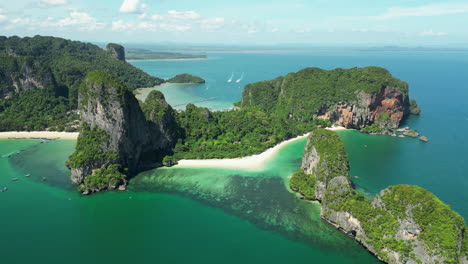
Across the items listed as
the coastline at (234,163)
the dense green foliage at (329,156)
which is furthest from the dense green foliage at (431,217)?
the coastline at (234,163)

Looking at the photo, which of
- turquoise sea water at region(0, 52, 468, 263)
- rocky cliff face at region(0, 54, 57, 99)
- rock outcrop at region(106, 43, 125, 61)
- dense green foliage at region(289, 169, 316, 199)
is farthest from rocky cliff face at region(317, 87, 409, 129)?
rock outcrop at region(106, 43, 125, 61)

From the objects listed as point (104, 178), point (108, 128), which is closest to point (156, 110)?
point (108, 128)

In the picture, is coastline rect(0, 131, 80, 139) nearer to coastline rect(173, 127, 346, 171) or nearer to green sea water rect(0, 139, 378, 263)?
green sea water rect(0, 139, 378, 263)

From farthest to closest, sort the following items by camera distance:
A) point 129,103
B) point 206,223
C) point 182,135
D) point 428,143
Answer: point 428,143 < point 182,135 < point 129,103 < point 206,223

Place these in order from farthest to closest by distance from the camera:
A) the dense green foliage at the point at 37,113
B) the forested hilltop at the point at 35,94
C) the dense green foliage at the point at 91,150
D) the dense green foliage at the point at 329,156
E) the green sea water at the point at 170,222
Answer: the forested hilltop at the point at 35,94 < the dense green foliage at the point at 37,113 < the dense green foliage at the point at 91,150 < the dense green foliage at the point at 329,156 < the green sea water at the point at 170,222

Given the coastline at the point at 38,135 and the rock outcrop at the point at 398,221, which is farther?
the coastline at the point at 38,135

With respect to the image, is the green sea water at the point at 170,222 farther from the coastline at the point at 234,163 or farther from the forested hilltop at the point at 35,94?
the forested hilltop at the point at 35,94

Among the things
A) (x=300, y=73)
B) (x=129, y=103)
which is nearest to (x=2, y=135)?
(x=129, y=103)

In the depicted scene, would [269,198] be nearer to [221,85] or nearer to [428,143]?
[428,143]
